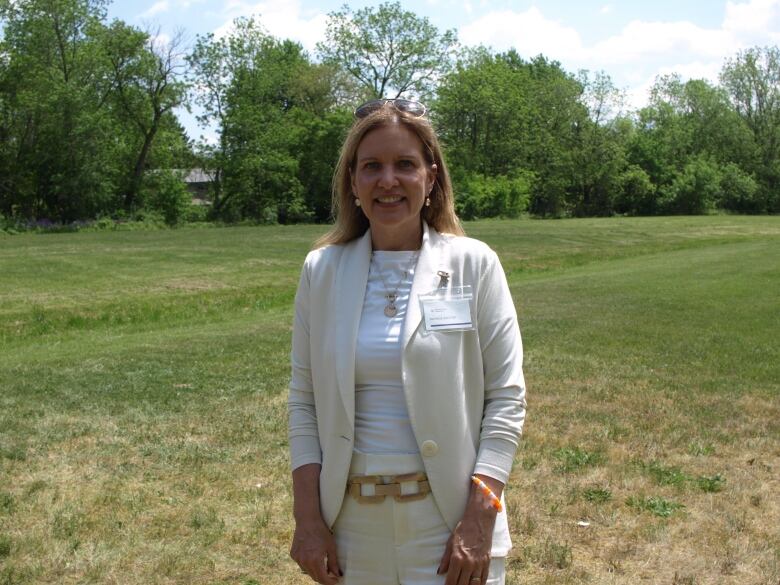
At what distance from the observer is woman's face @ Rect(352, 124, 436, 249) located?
2467mm

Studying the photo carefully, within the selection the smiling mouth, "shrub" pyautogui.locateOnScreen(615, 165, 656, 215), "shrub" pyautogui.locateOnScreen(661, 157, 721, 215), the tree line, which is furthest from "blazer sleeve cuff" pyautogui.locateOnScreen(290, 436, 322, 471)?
"shrub" pyautogui.locateOnScreen(615, 165, 656, 215)

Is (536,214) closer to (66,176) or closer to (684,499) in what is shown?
(66,176)

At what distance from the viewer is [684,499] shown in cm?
564

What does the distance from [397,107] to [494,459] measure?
106 cm

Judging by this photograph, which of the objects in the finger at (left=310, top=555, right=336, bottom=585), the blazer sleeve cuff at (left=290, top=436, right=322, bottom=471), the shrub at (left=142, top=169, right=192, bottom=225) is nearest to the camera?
the finger at (left=310, top=555, right=336, bottom=585)

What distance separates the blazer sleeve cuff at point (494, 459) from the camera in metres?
2.32

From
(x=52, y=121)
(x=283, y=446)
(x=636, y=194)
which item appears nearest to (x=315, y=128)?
(x=52, y=121)

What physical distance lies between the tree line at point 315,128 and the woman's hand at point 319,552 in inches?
1916

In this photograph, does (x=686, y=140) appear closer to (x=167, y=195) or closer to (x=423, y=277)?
(x=167, y=195)

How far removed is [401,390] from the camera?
2.32 m

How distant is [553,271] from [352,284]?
25.6 metres

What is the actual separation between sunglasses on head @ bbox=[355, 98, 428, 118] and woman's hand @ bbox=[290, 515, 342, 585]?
120 cm

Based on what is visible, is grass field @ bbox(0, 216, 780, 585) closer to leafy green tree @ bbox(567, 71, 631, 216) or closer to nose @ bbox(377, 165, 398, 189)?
nose @ bbox(377, 165, 398, 189)

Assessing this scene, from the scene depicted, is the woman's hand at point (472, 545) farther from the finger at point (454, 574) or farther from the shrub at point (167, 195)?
the shrub at point (167, 195)
